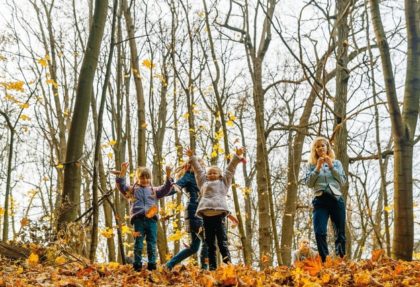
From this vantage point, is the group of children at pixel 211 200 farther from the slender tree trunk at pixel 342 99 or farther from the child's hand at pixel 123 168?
the slender tree trunk at pixel 342 99

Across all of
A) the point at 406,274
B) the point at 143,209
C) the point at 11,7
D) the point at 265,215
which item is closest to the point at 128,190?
the point at 143,209

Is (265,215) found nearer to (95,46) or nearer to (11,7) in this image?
(95,46)

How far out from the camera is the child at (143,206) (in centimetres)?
531

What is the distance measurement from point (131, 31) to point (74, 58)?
23.3 ft

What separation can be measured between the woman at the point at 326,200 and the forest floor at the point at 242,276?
0.85 metres

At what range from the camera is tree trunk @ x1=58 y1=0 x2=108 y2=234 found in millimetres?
4926

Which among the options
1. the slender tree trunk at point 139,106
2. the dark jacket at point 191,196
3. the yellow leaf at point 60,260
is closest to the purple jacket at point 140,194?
the dark jacket at point 191,196

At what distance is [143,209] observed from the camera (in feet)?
18.1

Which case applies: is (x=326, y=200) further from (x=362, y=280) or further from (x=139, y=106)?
(x=139, y=106)

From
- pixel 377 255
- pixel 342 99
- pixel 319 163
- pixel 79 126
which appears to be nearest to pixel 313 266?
pixel 377 255

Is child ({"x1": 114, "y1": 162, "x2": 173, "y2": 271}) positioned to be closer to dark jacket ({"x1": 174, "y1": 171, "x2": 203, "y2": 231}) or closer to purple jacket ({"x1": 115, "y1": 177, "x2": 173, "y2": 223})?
purple jacket ({"x1": 115, "y1": 177, "x2": 173, "y2": 223})

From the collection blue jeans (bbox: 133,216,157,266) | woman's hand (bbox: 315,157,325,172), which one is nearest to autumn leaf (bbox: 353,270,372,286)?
woman's hand (bbox: 315,157,325,172)

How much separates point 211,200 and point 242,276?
224 cm

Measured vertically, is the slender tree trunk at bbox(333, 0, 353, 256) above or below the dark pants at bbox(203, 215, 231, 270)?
above
